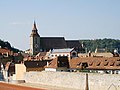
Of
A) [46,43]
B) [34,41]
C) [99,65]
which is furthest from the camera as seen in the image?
[46,43]

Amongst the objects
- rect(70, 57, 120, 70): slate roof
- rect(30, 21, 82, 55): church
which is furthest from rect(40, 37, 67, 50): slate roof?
rect(70, 57, 120, 70): slate roof

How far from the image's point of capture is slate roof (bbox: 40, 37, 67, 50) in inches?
4887

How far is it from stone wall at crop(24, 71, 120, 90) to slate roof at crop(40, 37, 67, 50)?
7449cm

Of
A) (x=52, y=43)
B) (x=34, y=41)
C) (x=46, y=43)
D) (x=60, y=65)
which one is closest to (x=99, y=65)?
(x=60, y=65)

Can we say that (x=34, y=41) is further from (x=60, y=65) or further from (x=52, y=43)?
(x=60, y=65)

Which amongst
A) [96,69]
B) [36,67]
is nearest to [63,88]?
[96,69]

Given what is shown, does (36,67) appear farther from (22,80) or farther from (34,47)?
(34,47)

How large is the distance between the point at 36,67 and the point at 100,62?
15.3 meters

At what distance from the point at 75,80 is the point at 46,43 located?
87.6 meters

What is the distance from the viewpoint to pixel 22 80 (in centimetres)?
5034

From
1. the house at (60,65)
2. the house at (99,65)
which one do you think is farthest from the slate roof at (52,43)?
the house at (99,65)

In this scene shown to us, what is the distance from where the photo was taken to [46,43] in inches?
4916

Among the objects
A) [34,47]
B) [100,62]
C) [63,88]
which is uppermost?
[34,47]

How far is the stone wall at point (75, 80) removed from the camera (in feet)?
105
